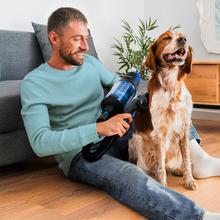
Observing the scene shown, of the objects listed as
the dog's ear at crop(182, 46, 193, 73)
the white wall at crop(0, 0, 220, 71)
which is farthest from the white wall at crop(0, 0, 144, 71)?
the dog's ear at crop(182, 46, 193, 73)

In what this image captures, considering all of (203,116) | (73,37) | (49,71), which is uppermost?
(73,37)

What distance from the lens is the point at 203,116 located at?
12.2 ft

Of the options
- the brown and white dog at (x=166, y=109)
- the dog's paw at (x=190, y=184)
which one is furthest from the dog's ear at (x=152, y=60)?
the dog's paw at (x=190, y=184)

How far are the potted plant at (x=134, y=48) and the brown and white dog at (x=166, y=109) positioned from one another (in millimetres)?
1595

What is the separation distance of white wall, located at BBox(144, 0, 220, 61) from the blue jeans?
81.6 inches

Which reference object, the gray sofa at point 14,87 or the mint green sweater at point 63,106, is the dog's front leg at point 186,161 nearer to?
the mint green sweater at point 63,106

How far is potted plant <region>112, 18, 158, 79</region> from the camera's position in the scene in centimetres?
351

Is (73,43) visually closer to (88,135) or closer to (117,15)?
(88,135)

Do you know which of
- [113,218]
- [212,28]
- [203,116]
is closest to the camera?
[113,218]

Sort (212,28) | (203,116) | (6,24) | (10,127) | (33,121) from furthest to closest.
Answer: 1. (203,116)
2. (212,28)
3. (6,24)
4. (10,127)
5. (33,121)

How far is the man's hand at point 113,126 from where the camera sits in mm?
1445

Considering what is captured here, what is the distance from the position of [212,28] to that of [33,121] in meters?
2.49

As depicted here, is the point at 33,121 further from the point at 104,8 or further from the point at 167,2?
the point at 167,2

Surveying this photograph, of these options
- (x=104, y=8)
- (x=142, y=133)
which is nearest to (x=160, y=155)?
(x=142, y=133)
